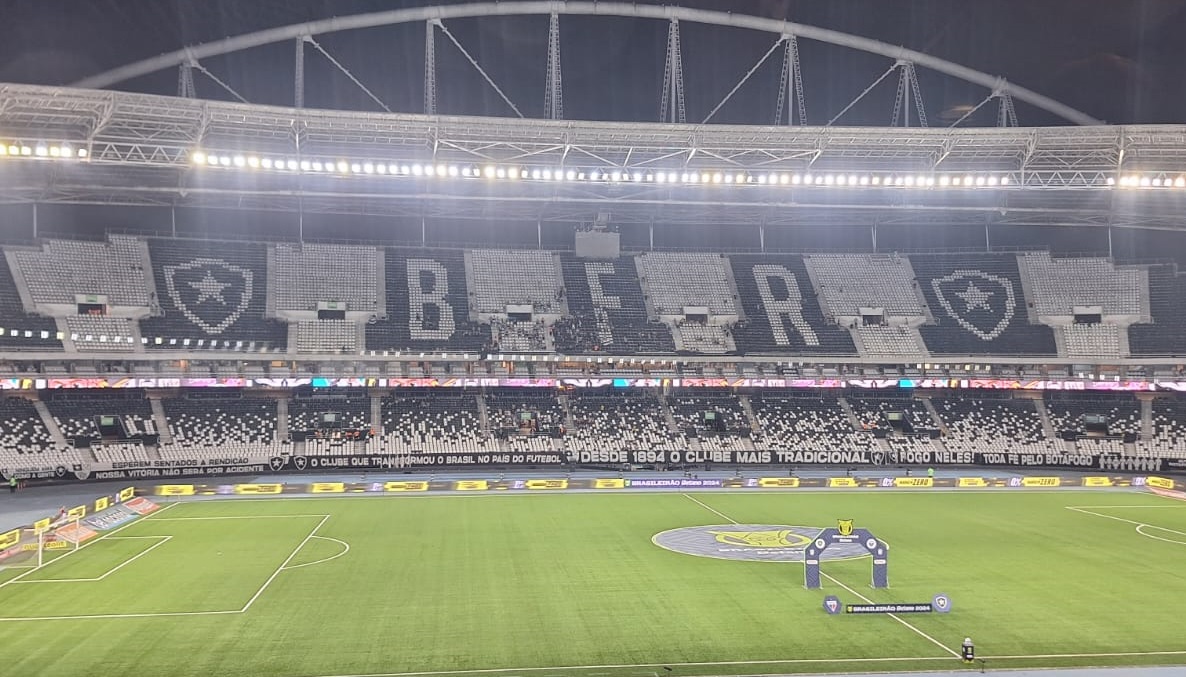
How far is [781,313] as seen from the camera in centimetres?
6538

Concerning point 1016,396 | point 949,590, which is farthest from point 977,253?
point 949,590

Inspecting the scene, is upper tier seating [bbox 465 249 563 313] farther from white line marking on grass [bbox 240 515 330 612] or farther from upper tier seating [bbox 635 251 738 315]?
white line marking on grass [bbox 240 515 330 612]

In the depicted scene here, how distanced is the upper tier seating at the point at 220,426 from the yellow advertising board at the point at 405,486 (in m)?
11.4

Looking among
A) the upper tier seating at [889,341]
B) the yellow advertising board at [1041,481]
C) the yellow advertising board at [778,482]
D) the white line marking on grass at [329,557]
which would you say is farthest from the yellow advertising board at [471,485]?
the upper tier seating at [889,341]

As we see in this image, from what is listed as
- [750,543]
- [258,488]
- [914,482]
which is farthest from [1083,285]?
[258,488]

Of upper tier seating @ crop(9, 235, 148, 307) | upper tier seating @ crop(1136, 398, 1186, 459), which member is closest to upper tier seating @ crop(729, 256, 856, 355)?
upper tier seating @ crop(1136, 398, 1186, 459)

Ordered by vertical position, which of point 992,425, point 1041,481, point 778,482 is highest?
point 992,425

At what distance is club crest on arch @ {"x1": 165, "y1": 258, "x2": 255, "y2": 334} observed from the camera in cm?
5659

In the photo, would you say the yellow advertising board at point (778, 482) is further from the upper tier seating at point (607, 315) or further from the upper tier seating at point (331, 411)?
the upper tier seating at point (331, 411)

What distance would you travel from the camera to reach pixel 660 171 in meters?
50.8

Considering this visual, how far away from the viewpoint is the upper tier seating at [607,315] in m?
61.2

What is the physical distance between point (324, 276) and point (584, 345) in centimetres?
2080

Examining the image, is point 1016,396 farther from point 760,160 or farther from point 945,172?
point 760,160

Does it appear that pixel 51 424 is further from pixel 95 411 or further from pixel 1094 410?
pixel 1094 410
